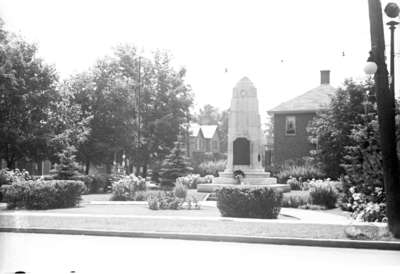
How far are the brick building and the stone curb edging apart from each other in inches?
1274

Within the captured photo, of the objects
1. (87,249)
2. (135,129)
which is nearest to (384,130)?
(87,249)

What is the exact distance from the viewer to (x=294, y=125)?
43.7 m

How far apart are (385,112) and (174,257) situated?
6218 millimetres

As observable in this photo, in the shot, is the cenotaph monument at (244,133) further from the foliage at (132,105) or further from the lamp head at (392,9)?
the lamp head at (392,9)

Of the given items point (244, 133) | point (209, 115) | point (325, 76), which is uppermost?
point (209, 115)

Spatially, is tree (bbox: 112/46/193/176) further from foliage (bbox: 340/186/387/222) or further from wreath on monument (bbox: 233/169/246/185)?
foliage (bbox: 340/186/387/222)

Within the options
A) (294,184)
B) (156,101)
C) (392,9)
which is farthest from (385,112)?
(156,101)

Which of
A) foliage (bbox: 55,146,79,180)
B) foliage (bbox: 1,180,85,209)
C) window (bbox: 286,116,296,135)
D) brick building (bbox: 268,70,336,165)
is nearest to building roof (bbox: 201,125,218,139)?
brick building (bbox: 268,70,336,165)

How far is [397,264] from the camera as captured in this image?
9.05 metres

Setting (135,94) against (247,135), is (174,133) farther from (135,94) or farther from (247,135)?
(247,135)

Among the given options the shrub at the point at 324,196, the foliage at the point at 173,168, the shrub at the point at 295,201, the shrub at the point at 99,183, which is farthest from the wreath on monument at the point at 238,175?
the shrub at the point at 99,183

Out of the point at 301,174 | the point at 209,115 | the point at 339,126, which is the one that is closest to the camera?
the point at 339,126

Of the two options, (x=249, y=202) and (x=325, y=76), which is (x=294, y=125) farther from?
(x=249, y=202)

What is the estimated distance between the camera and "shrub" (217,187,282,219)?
1639cm
